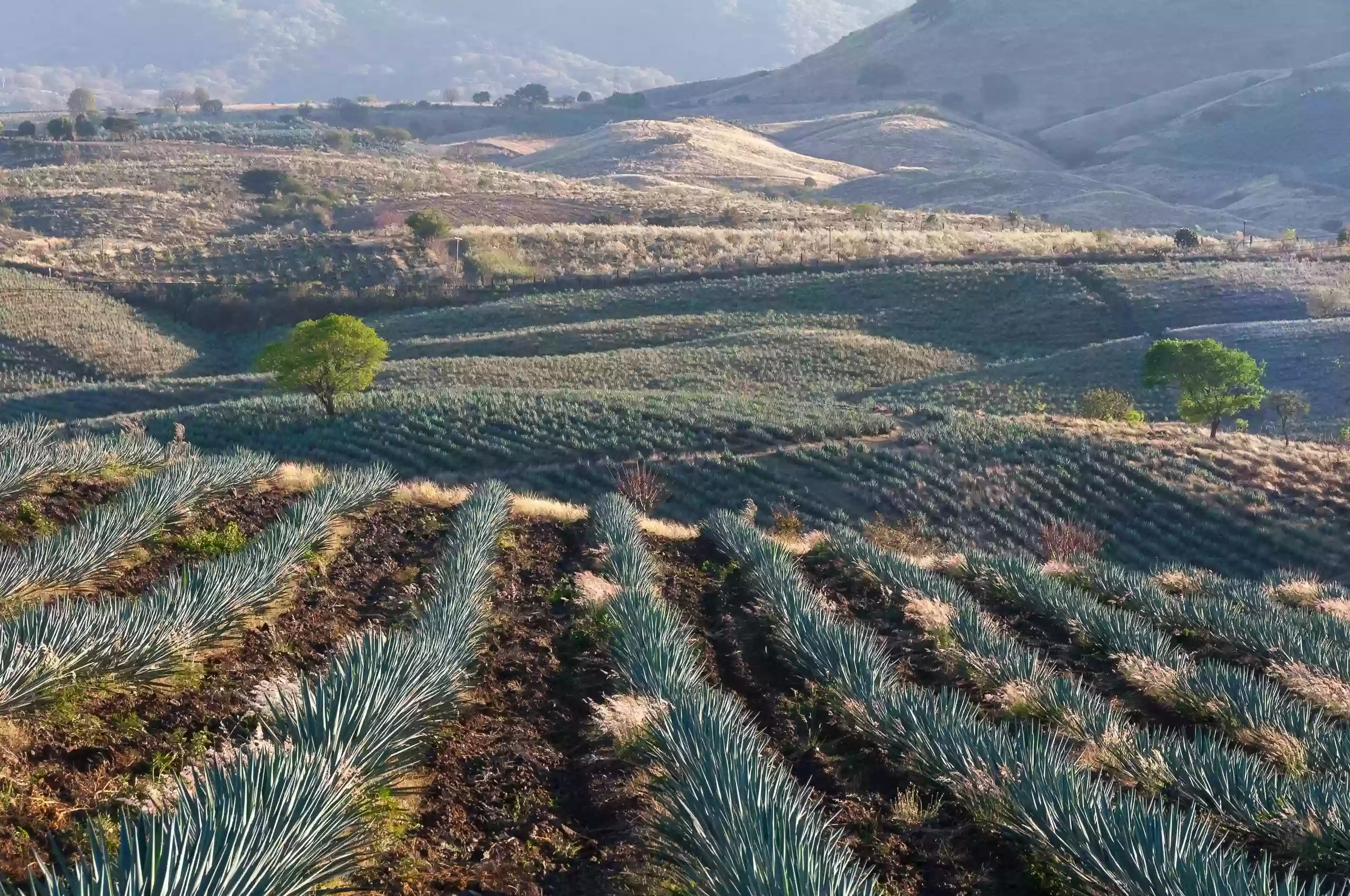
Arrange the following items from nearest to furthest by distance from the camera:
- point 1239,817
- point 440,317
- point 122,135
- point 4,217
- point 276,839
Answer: point 276,839, point 1239,817, point 440,317, point 4,217, point 122,135

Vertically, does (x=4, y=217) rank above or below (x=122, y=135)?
below

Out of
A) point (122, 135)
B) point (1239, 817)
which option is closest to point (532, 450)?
point (1239, 817)

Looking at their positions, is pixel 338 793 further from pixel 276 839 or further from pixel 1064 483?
pixel 1064 483

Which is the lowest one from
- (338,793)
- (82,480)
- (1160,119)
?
(82,480)

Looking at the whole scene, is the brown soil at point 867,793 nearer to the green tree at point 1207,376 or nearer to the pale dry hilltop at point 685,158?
the green tree at point 1207,376

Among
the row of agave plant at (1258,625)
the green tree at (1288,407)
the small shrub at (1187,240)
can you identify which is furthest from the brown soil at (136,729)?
the small shrub at (1187,240)
